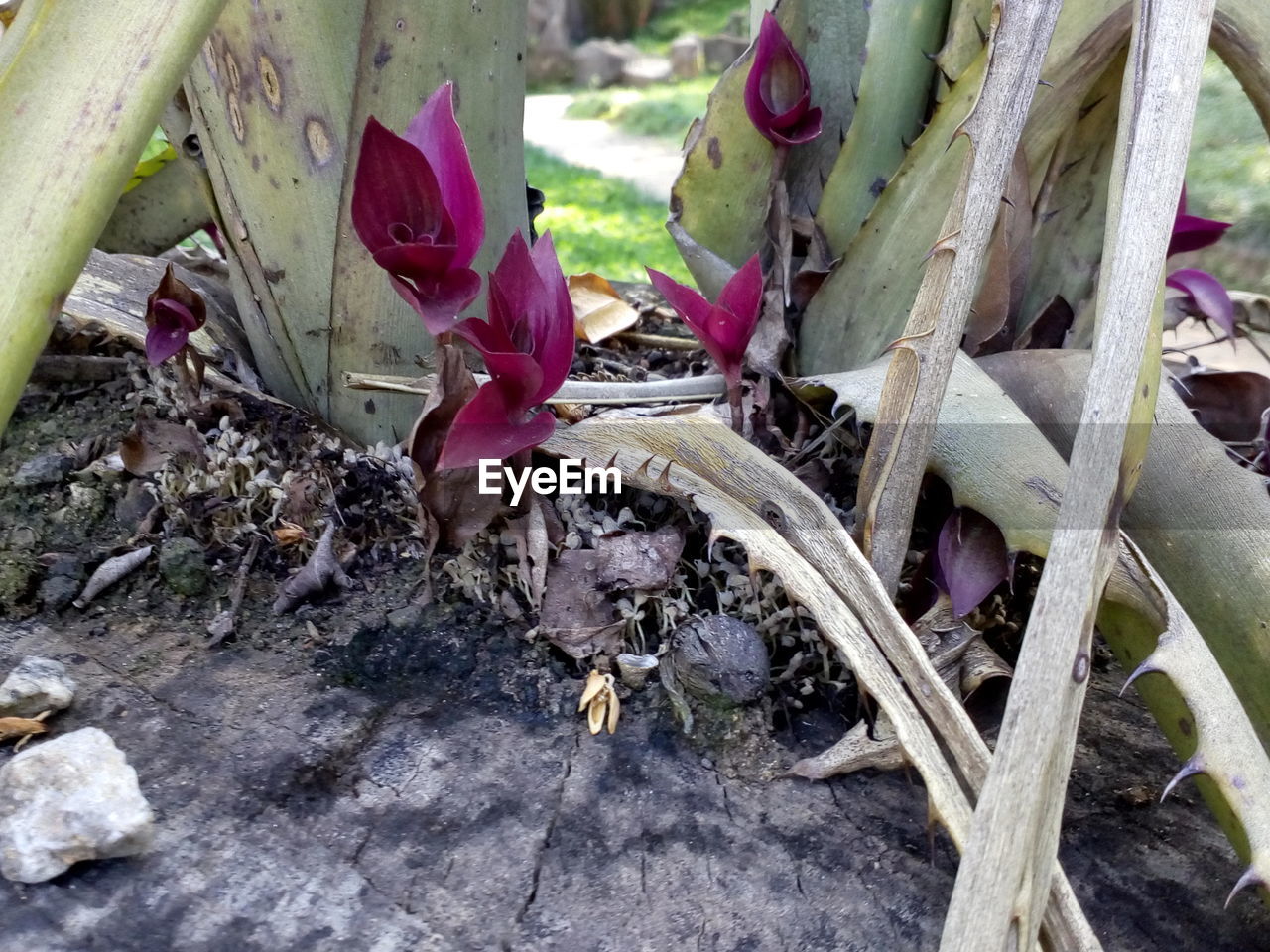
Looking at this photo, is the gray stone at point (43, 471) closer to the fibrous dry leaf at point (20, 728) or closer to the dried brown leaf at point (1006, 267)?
the fibrous dry leaf at point (20, 728)

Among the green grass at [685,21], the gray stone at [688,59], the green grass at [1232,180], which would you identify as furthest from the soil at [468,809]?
the green grass at [685,21]

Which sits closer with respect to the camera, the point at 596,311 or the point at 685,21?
the point at 596,311

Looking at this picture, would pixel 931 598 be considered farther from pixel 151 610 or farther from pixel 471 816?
pixel 151 610

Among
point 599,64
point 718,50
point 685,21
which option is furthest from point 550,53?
point 685,21

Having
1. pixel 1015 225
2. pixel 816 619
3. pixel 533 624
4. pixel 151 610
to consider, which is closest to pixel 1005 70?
pixel 1015 225

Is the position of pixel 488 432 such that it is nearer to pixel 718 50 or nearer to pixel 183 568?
pixel 183 568

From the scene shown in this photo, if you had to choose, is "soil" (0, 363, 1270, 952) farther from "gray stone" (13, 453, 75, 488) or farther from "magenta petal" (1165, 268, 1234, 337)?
"magenta petal" (1165, 268, 1234, 337)
